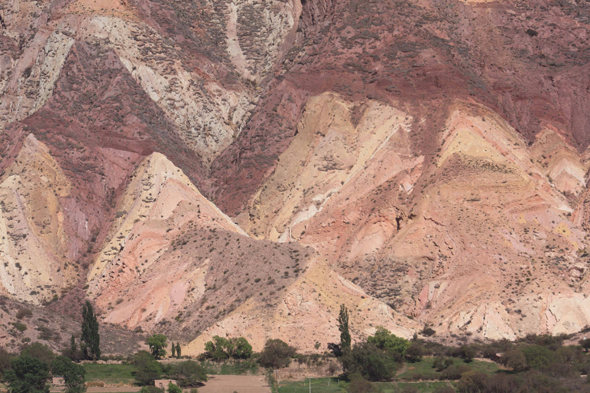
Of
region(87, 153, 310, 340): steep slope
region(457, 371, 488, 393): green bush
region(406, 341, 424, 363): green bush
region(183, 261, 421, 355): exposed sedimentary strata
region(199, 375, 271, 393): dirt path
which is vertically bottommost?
region(457, 371, 488, 393): green bush

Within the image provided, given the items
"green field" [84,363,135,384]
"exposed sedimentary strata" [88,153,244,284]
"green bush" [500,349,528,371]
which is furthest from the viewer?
"exposed sedimentary strata" [88,153,244,284]

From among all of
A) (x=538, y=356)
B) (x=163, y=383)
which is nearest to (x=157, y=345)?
(x=163, y=383)

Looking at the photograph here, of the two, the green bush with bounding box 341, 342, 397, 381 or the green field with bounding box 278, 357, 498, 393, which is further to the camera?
the green bush with bounding box 341, 342, 397, 381

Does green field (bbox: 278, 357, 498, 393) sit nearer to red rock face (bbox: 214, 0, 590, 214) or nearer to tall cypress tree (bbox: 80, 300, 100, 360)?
tall cypress tree (bbox: 80, 300, 100, 360)

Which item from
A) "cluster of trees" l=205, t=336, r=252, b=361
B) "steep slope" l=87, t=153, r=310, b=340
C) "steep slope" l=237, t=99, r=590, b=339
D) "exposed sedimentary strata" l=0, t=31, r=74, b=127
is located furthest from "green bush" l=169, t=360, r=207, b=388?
"exposed sedimentary strata" l=0, t=31, r=74, b=127

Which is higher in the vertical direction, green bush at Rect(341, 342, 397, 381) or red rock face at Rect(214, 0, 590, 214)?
red rock face at Rect(214, 0, 590, 214)

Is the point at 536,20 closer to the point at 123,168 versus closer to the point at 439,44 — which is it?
the point at 439,44

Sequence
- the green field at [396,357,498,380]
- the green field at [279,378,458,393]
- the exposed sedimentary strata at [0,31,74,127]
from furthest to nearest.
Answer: the exposed sedimentary strata at [0,31,74,127] → the green field at [396,357,498,380] → the green field at [279,378,458,393]
